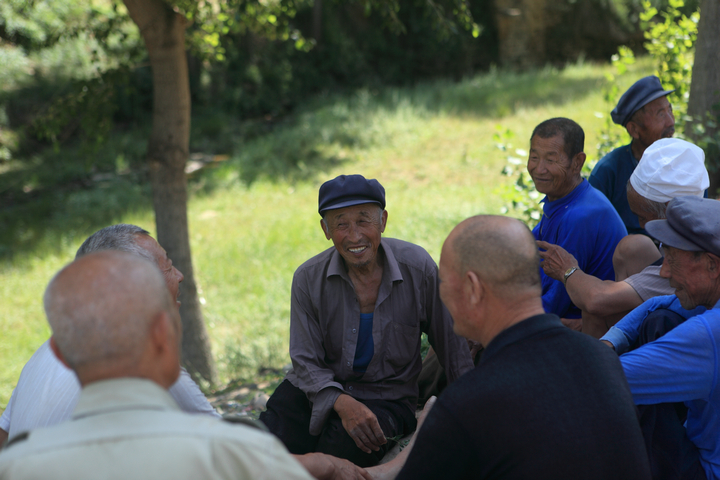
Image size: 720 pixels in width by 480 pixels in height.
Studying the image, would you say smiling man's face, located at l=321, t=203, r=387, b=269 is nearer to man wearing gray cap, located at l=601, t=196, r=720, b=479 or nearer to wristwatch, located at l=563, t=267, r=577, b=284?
Result: wristwatch, located at l=563, t=267, r=577, b=284

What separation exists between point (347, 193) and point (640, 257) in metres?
1.43

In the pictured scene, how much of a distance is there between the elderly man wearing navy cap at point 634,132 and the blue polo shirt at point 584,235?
74 centimetres

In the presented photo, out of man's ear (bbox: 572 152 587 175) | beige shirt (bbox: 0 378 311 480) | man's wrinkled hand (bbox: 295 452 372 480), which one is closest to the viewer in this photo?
beige shirt (bbox: 0 378 311 480)

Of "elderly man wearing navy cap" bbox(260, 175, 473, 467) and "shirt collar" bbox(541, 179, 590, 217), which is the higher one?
"shirt collar" bbox(541, 179, 590, 217)

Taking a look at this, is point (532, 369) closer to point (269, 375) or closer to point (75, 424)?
point (75, 424)

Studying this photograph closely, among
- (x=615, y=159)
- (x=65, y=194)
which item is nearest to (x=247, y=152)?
(x=65, y=194)

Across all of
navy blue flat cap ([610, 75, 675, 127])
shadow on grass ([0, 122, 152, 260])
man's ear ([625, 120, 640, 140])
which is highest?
navy blue flat cap ([610, 75, 675, 127])

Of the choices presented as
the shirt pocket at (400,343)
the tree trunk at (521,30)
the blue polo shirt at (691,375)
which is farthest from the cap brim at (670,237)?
the tree trunk at (521,30)

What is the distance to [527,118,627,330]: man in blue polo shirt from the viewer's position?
3109mm

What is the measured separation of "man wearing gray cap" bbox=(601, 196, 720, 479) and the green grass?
174 inches

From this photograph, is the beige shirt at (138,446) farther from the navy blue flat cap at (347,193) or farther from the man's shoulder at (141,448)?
the navy blue flat cap at (347,193)

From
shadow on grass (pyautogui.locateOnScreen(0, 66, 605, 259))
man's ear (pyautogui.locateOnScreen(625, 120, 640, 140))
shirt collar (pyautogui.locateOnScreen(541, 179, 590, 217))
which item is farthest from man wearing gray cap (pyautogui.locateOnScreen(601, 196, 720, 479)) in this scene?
shadow on grass (pyautogui.locateOnScreen(0, 66, 605, 259))

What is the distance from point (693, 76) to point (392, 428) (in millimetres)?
3888

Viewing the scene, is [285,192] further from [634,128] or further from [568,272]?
[568,272]
